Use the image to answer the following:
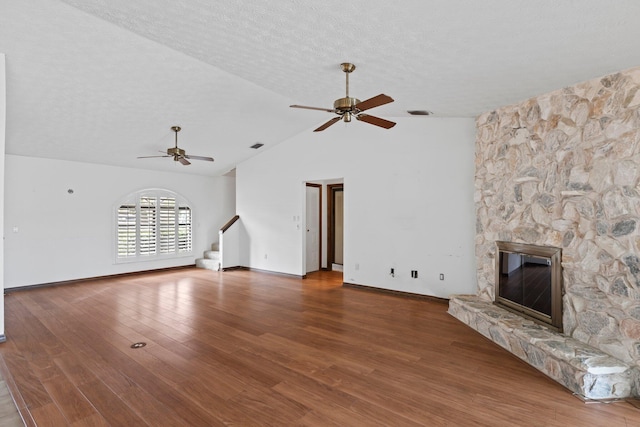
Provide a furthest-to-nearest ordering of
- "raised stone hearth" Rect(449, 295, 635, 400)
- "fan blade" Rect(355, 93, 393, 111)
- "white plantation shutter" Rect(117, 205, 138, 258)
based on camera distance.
A: "white plantation shutter" Rect(117, 205, 138, 258)
"fan blade" Rect(355, 93, 393, 111)
"raised stone hearth" Rect(449, 295, 635, 400)

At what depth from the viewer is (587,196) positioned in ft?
10.3

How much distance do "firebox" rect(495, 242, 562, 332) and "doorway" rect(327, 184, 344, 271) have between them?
14.8ft

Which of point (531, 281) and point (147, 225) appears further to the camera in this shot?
point (147, 225)

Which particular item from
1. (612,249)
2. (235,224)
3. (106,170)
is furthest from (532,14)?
(106,170)

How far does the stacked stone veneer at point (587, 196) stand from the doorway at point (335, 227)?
4.61 m

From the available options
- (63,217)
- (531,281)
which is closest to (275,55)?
(531,281)

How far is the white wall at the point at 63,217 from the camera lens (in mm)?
6117

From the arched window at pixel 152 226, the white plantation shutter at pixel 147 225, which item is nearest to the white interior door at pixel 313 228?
the arched window at pixel 152 226

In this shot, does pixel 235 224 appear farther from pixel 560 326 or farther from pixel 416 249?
pixel 560 326

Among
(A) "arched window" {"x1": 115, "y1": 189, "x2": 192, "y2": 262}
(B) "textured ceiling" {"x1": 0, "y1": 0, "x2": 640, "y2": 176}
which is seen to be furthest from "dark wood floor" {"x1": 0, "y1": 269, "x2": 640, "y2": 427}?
(B) "textured ceiling" {"x1": 0, "y1": 0, "x2": 640, "y2": 176}

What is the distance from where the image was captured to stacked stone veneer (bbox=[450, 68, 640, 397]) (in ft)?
9.15

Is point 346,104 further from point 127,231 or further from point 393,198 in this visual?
point 127,231

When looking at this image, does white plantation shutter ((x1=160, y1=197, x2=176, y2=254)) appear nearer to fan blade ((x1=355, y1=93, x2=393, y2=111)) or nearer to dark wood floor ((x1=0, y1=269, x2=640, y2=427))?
dark wood floor ((x1=0, y1=269, x2=640, y2=427))

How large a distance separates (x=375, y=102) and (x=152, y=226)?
675 cm
